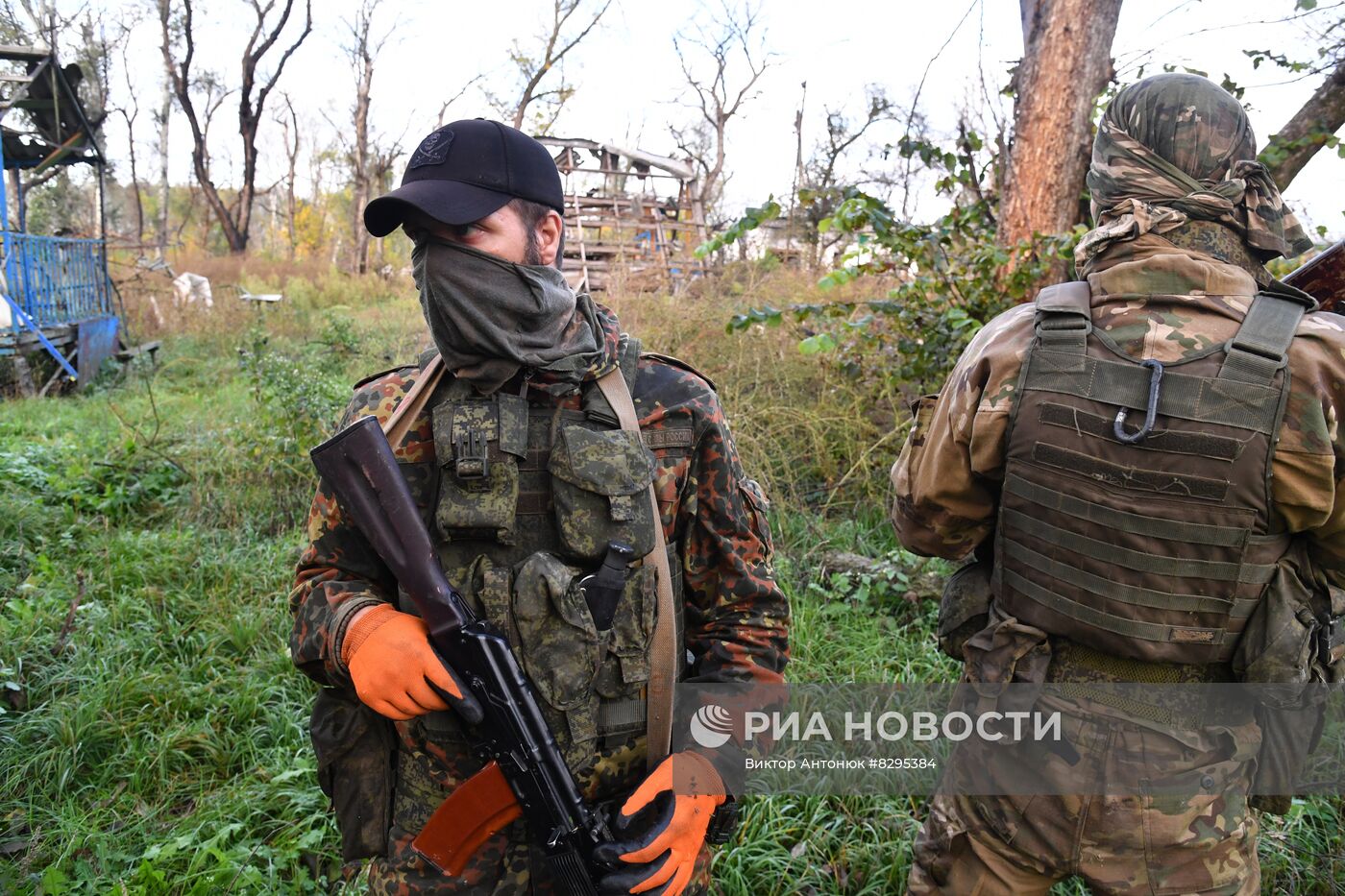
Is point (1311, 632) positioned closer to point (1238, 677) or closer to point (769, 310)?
point (1238, 677)

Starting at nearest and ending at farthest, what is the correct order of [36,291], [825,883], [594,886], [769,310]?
[594,886] → [825,883] → [769,310] → [36,291]

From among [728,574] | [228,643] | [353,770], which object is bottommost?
[228,643]

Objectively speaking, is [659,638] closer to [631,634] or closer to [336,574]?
[631,634]

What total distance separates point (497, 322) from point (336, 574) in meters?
0.58

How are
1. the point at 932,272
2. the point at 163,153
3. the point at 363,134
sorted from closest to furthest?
the point at 932,272 → the point at 363,134 → the point at 163,153

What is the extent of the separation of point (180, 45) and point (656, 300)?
23.3 metres

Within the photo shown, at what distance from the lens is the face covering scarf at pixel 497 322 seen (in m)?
1.40

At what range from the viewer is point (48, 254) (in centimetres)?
816

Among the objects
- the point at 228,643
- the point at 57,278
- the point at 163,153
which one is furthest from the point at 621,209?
the point at 163,153

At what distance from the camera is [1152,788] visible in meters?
1.59

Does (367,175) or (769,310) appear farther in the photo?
(367,175)

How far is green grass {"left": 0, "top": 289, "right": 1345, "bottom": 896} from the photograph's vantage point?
244cm

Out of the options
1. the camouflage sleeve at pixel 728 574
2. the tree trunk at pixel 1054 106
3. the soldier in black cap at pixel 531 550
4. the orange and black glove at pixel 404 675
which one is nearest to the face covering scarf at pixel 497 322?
the soldier in black cap at pixel 531 550

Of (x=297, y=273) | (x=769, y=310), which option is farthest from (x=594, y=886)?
(x=297, y=273)
